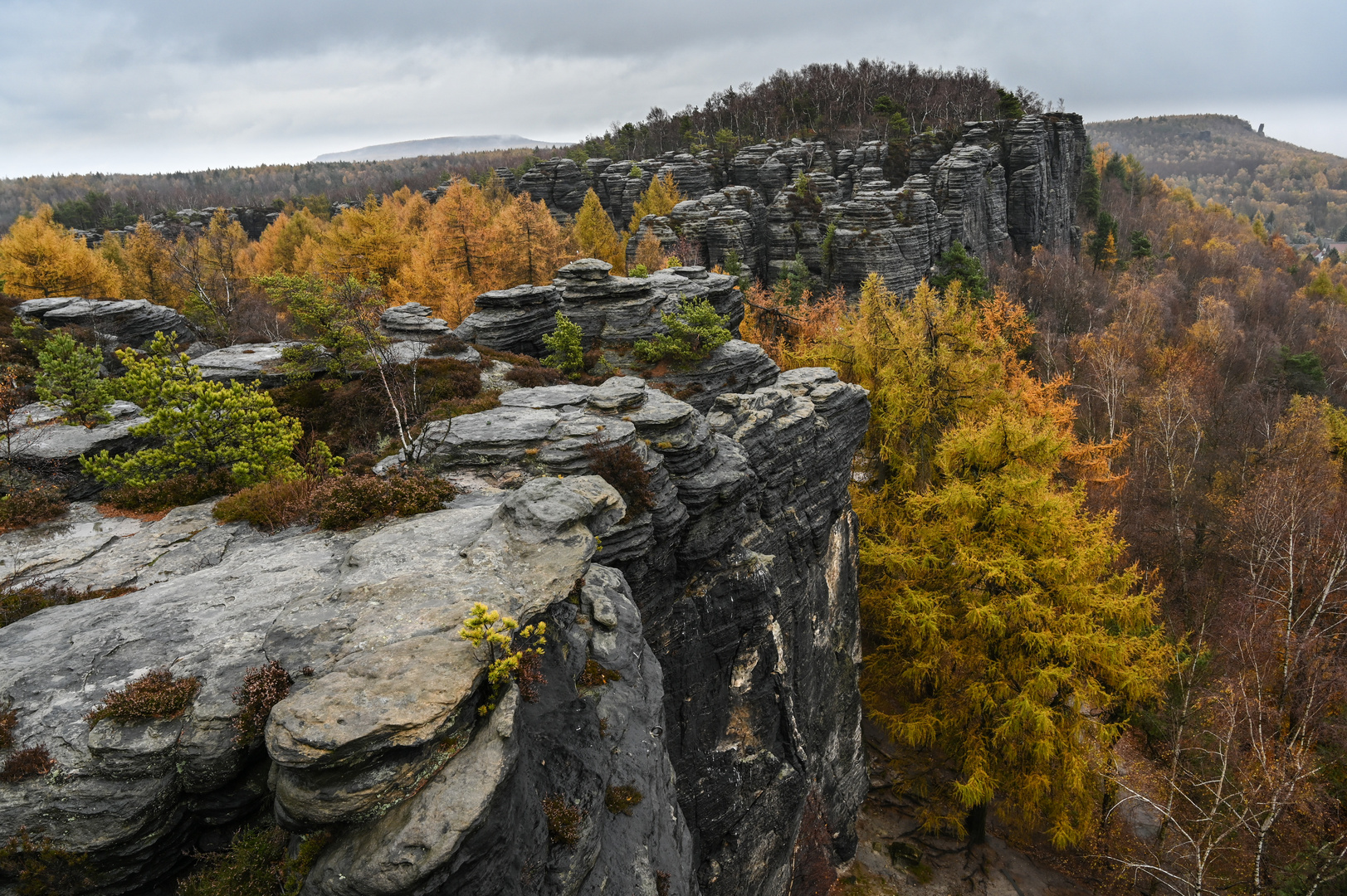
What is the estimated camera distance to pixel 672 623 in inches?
567

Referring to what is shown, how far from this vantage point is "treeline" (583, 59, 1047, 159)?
8194 centimetres

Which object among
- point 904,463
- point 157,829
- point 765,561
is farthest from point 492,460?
point 904,463

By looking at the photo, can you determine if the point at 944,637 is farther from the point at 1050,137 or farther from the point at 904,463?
the point at 1050,137

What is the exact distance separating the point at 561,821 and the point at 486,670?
2264mm

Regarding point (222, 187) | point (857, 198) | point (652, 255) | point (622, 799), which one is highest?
point (222, 187)

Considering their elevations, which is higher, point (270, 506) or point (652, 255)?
point (652, 255)

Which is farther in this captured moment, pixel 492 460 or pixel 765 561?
pixel 765 561

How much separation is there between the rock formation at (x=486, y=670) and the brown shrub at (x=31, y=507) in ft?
1.33

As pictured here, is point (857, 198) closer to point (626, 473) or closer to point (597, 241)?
point (597, 241)

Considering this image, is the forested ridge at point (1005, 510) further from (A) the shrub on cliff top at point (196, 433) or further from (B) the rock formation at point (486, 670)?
(B) the rock formation at point (486, 670)

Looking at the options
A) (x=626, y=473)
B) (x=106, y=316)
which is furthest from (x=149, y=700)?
(x=106, y=316)

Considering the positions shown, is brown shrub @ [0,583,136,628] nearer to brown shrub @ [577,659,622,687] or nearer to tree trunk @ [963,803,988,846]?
brown shrub @ [577,659,622,687]

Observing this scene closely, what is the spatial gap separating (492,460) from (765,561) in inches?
280

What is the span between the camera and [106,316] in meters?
28.4
